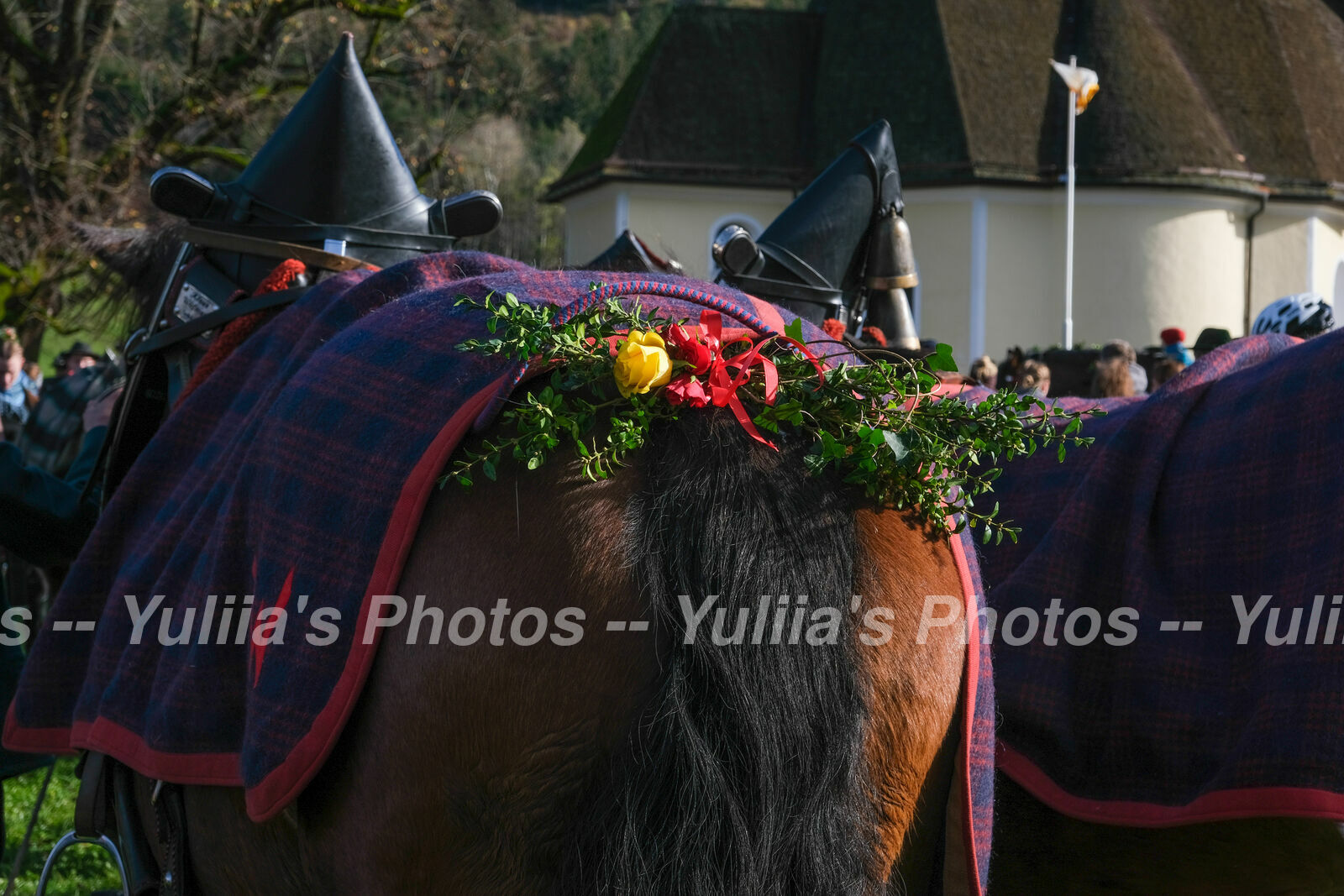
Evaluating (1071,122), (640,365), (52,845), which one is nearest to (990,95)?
(1071,122)

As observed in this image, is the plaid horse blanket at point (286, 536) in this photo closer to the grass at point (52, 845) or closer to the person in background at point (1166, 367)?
the grass at point (52, 845)

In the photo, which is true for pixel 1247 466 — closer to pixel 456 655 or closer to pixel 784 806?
pixel 784 806

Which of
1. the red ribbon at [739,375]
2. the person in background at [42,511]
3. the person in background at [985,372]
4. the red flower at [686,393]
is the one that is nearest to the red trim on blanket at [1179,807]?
the red ribbon at [739,375]

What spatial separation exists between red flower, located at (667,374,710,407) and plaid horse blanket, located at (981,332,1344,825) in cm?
104

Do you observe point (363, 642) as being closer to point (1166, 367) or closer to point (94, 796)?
A: point (94, 796)

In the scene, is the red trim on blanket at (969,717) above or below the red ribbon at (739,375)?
below

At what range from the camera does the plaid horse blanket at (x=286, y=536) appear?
5.24 ft

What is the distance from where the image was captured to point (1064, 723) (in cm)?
226


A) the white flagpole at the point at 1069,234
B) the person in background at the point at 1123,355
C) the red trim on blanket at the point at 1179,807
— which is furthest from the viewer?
the white flagpole at the point at 1069,234

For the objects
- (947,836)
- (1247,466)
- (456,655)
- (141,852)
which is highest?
(1247,466)

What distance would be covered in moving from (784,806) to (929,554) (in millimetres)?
394

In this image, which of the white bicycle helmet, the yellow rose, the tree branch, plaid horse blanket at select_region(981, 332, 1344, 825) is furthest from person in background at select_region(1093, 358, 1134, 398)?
the tree branch

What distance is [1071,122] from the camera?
728 inches

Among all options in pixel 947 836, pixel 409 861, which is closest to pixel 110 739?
pixel 409 861
